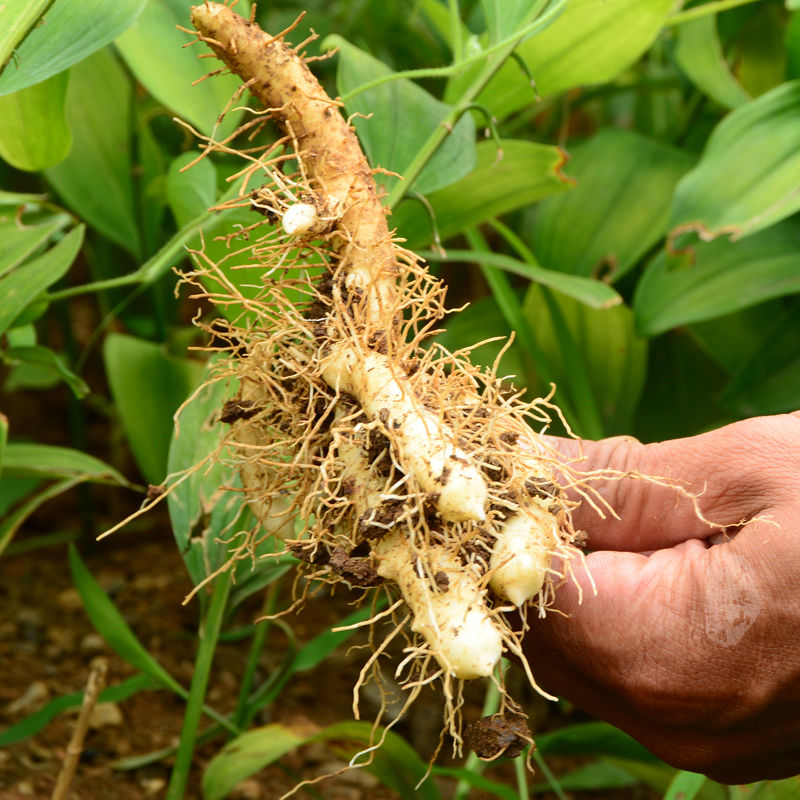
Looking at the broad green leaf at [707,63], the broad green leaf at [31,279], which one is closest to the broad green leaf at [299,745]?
the broad green leaf at [31,279]

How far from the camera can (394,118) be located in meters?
0.67

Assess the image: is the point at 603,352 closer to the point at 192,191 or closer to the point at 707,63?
the point at 707,63

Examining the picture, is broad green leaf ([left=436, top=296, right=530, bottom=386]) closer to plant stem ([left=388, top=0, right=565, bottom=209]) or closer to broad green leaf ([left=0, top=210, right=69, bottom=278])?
plant stem ([left=388, top=0, right=565, bottom=209])

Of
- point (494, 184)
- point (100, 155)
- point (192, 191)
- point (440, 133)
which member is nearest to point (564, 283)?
point (494, 184)

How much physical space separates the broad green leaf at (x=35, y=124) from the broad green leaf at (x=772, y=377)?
67 centimetres

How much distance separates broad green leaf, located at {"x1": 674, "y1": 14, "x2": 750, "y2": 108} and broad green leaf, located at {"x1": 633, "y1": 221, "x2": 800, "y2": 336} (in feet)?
0.56

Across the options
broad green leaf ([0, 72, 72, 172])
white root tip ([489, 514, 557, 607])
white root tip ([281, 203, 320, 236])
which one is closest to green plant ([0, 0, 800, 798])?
broad green leaf ([0, 72, 72, 172])

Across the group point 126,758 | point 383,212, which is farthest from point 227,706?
point 383,212

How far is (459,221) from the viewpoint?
0.77m

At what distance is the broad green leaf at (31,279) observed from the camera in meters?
0.62

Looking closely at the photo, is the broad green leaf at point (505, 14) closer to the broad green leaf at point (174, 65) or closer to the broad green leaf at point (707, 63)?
the broad green leaf at point (174, 65)

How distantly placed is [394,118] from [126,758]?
65cm

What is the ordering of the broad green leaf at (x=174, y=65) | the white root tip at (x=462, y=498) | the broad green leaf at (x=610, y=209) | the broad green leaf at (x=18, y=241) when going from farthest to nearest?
the broad green leaf at (x=610, y=209) → the broad green leaf at (x=174, y=65) → the broad green leaf at (x=18, y=241) → the white root tip at (x=462, y=498)

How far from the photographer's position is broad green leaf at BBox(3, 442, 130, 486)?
29.7 inches
